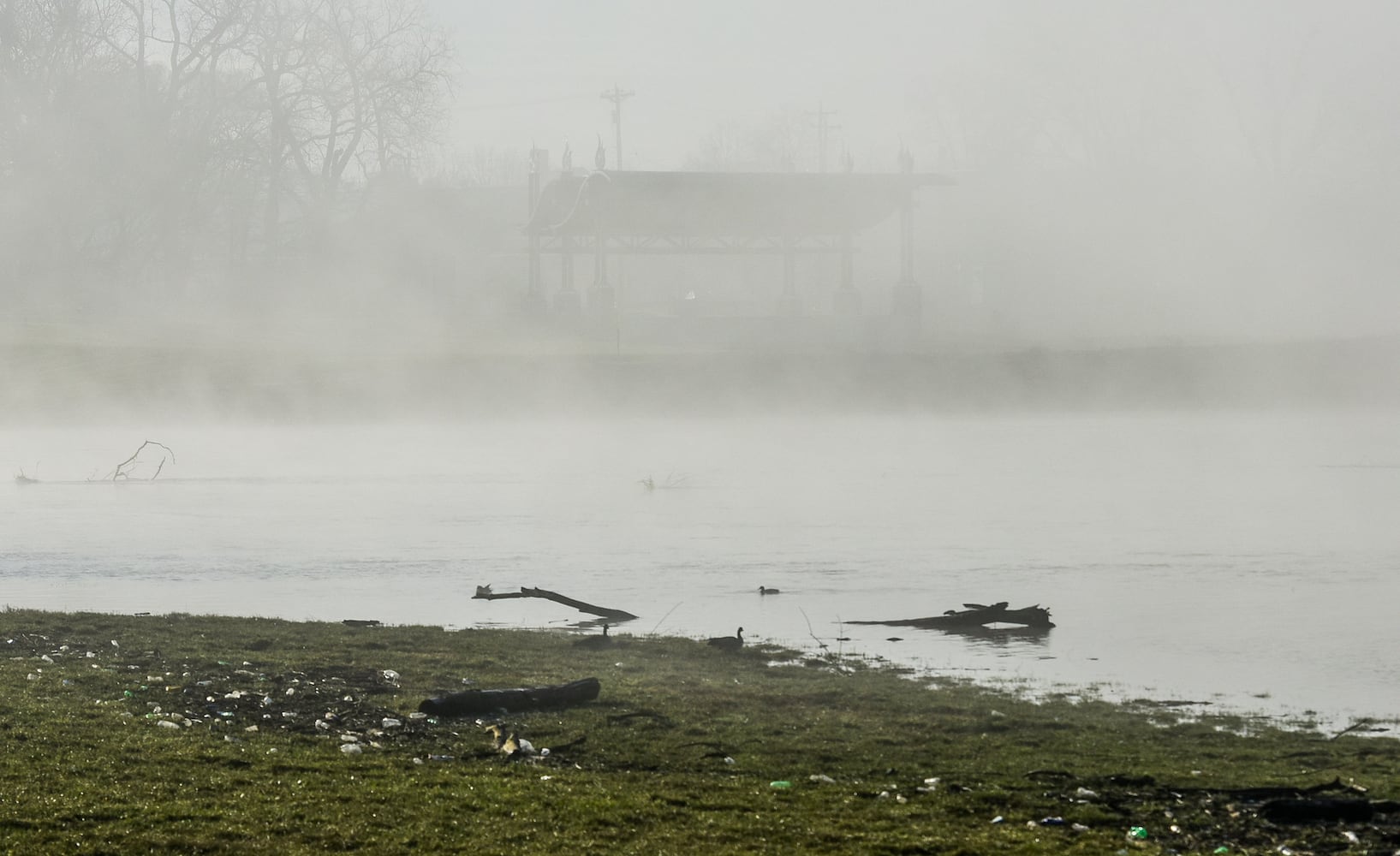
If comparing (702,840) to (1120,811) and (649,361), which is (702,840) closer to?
(1120,811)

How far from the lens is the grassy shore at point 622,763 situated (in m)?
7.05

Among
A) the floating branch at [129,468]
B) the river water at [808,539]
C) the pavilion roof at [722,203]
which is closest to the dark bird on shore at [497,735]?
the river water at [808,539]

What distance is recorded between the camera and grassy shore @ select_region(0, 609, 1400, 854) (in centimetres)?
705

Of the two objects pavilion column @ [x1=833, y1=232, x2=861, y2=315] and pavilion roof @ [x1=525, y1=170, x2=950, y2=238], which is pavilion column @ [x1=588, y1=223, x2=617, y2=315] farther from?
pavilion column @ [x1=833, y1=232, x2=861, y2=315]

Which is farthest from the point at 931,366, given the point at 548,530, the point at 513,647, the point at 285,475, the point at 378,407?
the point at 513,647

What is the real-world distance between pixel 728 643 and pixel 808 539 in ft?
31.1

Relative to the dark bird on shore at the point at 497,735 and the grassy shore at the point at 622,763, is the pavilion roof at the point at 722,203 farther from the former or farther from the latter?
the dark bird on shore at the point at 497,735

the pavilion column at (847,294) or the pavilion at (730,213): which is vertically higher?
the pavilion at (730,213)

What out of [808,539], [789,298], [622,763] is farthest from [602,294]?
[622,763]

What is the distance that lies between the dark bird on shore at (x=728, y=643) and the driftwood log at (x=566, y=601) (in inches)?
51.9

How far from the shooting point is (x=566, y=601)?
14203 mm

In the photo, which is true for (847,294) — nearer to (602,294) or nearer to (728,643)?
(602,294)

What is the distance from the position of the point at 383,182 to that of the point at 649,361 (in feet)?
80.0

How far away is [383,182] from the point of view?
224 feet
